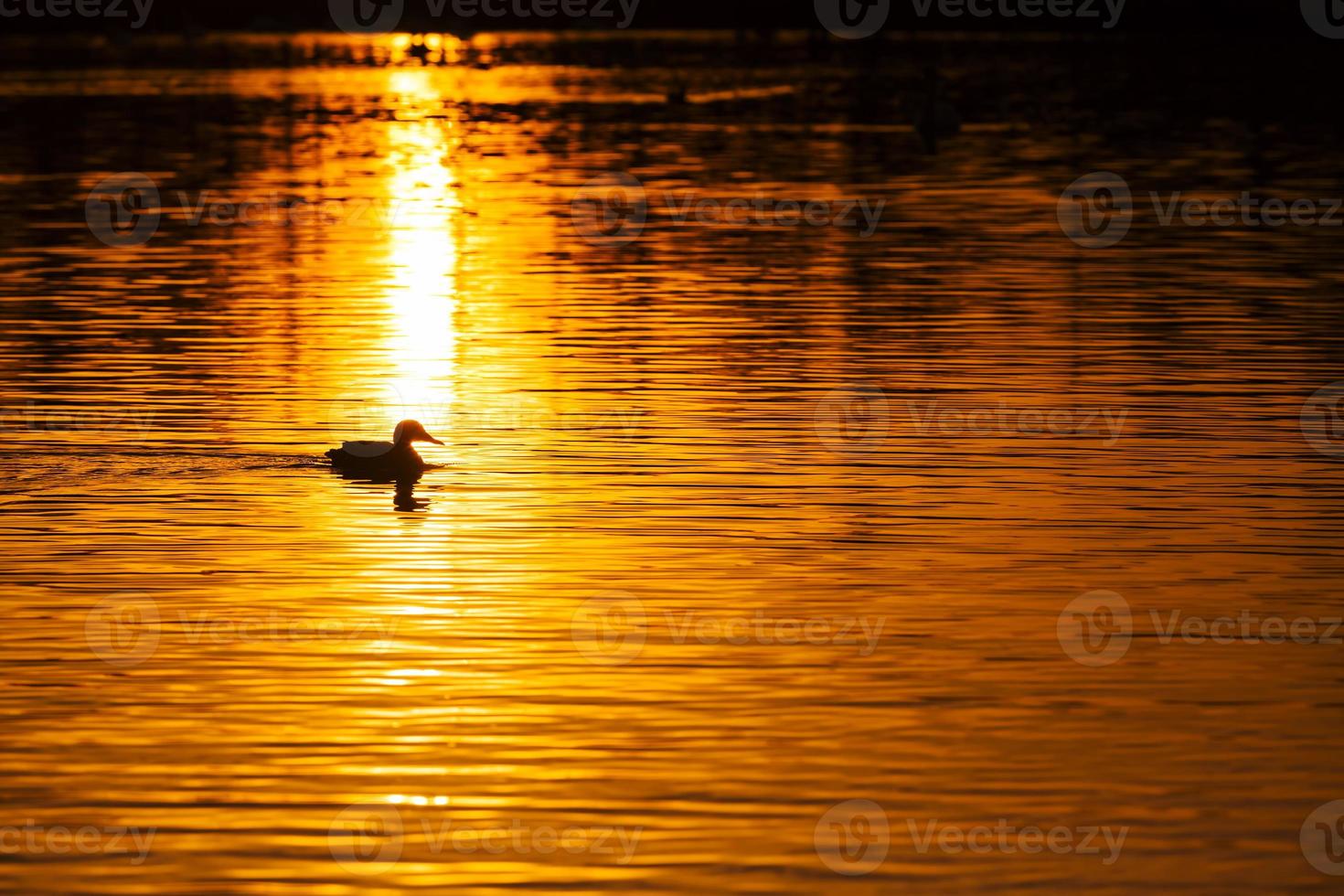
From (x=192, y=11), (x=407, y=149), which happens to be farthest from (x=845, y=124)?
(x=192, y=11)

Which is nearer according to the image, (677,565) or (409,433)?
(677,565)

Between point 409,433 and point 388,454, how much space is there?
28 cm

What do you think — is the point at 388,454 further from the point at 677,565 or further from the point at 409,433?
the point at 677,565

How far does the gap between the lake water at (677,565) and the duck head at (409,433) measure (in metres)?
0.41

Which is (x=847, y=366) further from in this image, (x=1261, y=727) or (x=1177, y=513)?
(x=1261, y=727)

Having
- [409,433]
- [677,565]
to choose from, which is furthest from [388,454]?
[677,565]

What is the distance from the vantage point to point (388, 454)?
21.3 meters

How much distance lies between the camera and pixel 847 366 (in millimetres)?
27625

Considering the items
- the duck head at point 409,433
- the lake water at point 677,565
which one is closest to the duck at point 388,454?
the duck head at point 409,433

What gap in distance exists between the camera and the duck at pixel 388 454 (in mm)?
21281

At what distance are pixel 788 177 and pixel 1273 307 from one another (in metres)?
25.9

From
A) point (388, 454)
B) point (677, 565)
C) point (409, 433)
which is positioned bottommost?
point (677, 565)

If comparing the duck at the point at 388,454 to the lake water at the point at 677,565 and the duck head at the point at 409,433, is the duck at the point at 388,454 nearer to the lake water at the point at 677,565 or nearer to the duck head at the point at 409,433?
the duck head at the point at 409,433

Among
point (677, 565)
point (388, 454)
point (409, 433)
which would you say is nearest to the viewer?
point (677, 565)
